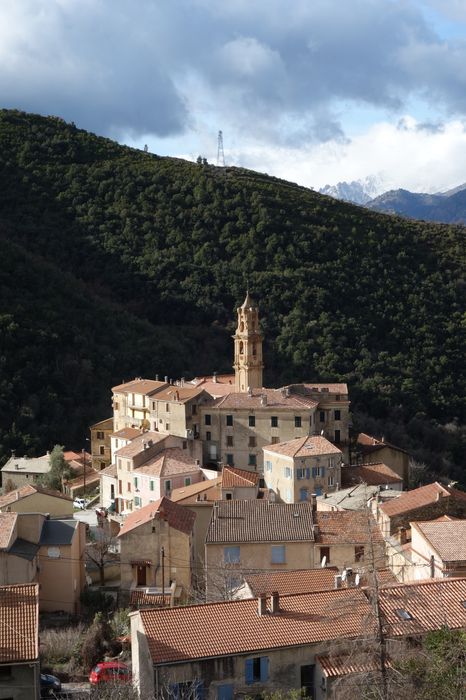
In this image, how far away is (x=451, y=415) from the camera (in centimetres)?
7456

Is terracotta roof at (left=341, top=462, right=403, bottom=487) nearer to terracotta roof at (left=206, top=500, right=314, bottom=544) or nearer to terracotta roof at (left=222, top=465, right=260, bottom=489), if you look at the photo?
terracotta roof at (left=222, top=465, right=260, bottom=489)

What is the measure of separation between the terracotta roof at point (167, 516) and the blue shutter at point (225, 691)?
13.9 meters

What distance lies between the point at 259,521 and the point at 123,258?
224 ft

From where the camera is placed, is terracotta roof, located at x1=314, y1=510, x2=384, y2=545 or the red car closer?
the red car

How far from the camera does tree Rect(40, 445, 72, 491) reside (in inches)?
2133

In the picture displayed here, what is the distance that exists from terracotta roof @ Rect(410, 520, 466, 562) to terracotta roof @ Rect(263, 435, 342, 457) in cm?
1639

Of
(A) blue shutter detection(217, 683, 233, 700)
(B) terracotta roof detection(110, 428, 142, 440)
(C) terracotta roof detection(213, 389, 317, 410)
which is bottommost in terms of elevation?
(B) terracotta roof detection(110, 428, 142, 440)

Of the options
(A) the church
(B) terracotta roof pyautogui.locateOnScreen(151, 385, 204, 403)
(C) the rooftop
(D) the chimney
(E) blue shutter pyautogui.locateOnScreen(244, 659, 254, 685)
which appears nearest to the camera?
(E) blue shutter pyautogui.locateOnScreen(244, 659, 254, 685)

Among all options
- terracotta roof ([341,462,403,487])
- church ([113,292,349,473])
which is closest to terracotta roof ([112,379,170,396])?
church ([113,292,349,473])

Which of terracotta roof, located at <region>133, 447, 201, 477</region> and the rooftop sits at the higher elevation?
the rooftop

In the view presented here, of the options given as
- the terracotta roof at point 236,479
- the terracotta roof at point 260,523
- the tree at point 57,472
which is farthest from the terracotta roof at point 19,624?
the tree at point 57,472

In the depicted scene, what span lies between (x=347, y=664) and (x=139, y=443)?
3176cm

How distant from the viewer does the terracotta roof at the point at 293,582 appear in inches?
1080

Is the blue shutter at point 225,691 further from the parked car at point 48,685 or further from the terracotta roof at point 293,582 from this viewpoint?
the terracotta roof at point 293,582
